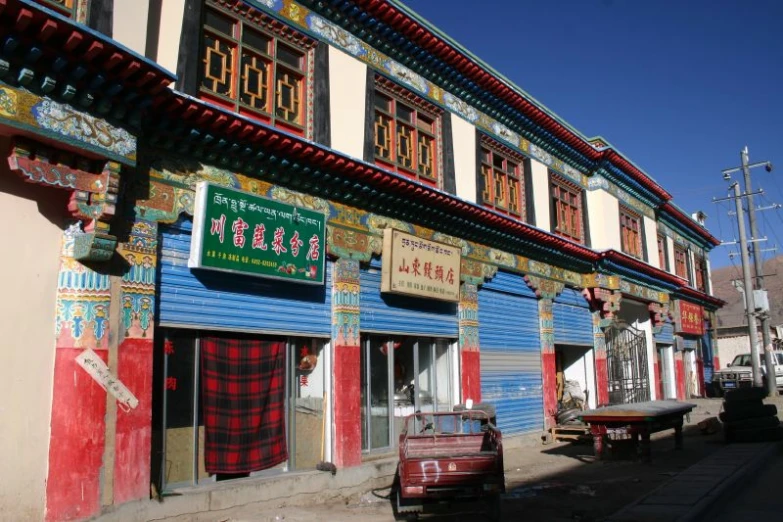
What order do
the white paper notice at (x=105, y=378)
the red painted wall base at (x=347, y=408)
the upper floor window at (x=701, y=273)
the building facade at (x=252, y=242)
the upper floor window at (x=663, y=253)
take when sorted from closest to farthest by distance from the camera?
the building facade at (x=252, y=242)
the white paper notice at (x=105, y=378)
the red painted wall base at (x=347, y=408)
the upper floor window at (x=663, y=253)
the upper floor window at (x=701, y=273)

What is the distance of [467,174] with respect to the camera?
15.1 m

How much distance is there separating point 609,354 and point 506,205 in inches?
306

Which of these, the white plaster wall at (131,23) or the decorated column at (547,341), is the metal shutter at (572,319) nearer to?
the decorated column at (547,341)

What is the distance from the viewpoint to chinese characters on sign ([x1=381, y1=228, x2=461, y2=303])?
1223 centimetres

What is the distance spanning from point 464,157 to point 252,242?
696cm

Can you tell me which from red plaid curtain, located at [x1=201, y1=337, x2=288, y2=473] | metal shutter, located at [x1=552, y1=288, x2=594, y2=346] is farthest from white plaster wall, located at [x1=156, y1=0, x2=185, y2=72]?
metal shutter, located at [x1=552, y1=288, x2=594, y2=346]

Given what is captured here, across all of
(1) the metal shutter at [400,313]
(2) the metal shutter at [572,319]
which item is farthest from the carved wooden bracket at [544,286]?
(1) the metal shutter at [400,313]

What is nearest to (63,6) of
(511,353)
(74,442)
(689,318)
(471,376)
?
(74,442)

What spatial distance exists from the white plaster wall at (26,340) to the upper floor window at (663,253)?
80.5 ft

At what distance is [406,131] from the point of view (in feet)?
45.1

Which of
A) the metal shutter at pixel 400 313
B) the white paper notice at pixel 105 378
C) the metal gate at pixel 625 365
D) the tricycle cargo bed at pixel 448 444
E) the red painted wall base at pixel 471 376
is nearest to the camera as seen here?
the white paper notice at pixel 105 378

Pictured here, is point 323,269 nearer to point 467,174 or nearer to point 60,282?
point 60,282

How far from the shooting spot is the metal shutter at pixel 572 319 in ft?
61.0

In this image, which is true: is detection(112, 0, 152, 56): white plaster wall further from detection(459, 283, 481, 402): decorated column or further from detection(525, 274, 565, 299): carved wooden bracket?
detection(525, 274, 565, 299): carved wooden bracket
